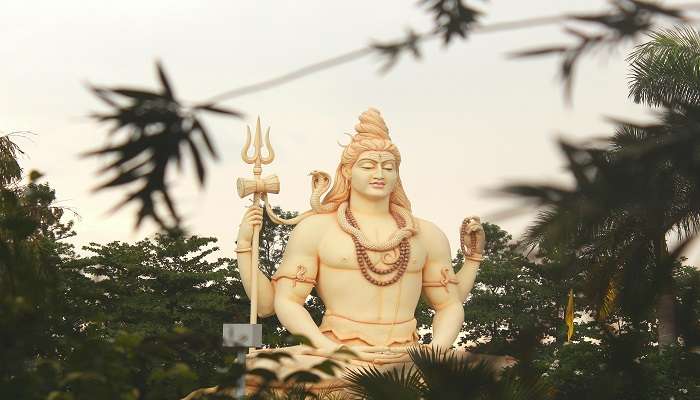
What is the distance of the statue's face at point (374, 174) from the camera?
8.68 meters

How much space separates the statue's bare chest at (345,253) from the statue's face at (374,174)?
33 centimetres

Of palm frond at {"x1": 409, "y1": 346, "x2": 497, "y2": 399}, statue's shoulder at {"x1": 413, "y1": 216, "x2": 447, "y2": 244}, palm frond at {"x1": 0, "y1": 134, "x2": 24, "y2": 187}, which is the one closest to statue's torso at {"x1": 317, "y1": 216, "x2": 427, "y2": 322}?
statue's shoulder at {"x1": 413, "y1": 216, "x2": 447, "y2": 244}

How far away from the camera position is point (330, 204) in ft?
29.4

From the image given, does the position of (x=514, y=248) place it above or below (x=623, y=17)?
below

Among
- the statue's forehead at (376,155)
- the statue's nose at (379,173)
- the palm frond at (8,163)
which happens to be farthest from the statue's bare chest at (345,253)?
the palm frond at (8,163)

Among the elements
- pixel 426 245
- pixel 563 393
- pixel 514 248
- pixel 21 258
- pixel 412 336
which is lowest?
pixel 563 393

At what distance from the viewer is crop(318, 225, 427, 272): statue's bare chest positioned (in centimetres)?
852

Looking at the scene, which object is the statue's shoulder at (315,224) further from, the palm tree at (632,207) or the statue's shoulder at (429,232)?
the palm tree at (632,207)

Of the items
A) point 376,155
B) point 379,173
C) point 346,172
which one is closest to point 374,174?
point 379,173

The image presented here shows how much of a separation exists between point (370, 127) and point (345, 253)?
1112 millimetres

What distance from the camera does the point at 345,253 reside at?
852 centimetres

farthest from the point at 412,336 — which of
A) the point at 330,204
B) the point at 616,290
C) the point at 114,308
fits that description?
the point at 114,308

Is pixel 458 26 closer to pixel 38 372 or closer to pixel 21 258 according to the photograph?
pixel 21 258

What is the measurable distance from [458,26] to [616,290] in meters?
0.39
